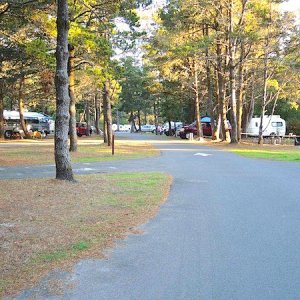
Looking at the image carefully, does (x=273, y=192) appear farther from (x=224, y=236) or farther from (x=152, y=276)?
(x=152, y=276)

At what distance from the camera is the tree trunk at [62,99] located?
468 inches

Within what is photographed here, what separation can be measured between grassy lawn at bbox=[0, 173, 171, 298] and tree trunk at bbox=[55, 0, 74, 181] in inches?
20.5

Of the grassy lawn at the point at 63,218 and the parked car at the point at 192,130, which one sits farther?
the parked car at the point at 192,130

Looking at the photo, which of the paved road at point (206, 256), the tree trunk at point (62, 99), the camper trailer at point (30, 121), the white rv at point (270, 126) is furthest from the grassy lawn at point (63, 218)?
the camper trailer at point (30, 121)

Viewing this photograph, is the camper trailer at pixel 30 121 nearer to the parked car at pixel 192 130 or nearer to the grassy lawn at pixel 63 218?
the parked car at pixel 192 130

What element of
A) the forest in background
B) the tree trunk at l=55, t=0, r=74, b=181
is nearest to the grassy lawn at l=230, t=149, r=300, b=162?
the forest in background

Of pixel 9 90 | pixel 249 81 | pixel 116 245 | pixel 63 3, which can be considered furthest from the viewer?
pixel 9 90

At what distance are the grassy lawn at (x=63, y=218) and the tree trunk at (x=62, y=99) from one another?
1.71ft

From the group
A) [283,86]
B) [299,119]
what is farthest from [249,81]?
[299,119]

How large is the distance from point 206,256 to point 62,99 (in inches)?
288

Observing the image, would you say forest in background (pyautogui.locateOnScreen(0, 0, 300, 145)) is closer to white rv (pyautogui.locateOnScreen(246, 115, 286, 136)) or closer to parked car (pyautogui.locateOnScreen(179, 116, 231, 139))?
white rv (pyautogui.locateOnScreen(246, 115, 286, 136))

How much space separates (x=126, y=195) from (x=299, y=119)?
44.7m

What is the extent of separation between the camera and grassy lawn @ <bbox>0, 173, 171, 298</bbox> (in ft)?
18.1

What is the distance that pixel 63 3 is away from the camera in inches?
470
